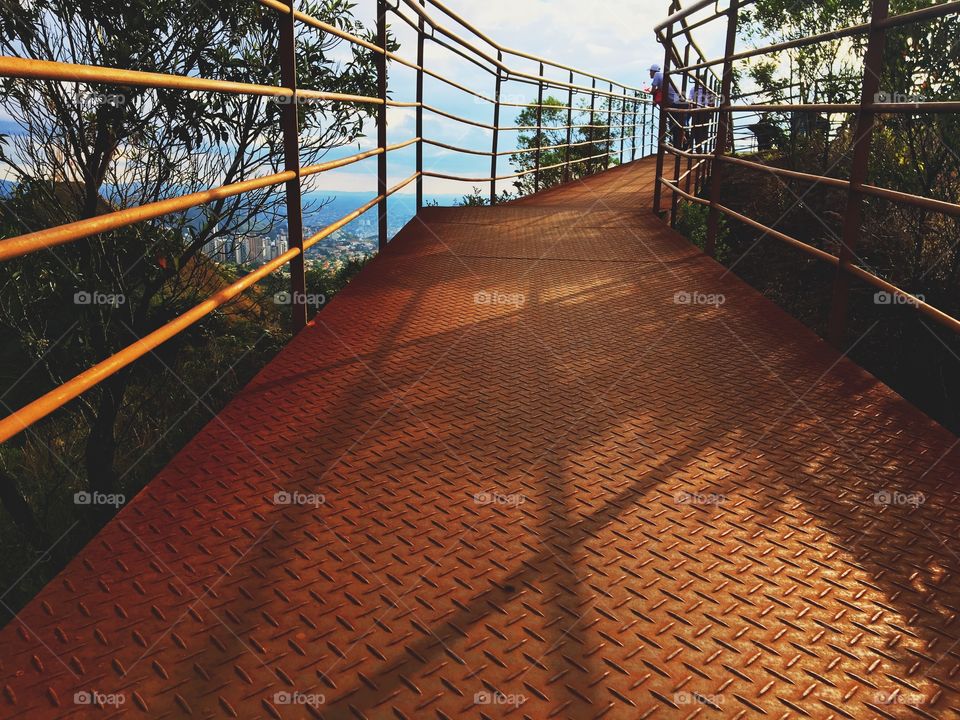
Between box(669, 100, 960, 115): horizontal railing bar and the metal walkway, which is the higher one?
box(669, 100, 960, 115): horizontal railing bar

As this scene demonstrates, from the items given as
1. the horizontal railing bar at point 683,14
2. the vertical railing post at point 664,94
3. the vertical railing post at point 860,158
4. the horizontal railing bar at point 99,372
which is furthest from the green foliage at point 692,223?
the horizontal railing bar at point 99,372

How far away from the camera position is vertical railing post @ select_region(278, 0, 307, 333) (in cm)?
272

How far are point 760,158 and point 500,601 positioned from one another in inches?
351

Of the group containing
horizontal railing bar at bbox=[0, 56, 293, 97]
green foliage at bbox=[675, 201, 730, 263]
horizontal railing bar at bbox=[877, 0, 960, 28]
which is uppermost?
horizontal railing bar at bbox=[877, 0, 960, 28]

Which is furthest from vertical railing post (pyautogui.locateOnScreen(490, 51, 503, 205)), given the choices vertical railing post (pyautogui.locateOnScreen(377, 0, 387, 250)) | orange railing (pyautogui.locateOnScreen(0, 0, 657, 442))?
vertical railing post (pyautogui.locateOnScreen(377, 0, 387, 250))

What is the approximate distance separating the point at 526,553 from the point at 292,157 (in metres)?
1.85

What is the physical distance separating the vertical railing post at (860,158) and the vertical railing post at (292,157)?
6.38ft

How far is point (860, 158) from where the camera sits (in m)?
2.69

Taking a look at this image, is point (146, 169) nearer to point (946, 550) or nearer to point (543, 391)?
point (543, 391)

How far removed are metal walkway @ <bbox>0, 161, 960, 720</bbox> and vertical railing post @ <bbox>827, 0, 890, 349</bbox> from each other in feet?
0.62

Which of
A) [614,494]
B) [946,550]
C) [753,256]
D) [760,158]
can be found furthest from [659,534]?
[760,158]

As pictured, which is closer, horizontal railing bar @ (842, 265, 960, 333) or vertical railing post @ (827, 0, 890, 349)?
horizontal railing bar @ (842, 265, 960, 333)

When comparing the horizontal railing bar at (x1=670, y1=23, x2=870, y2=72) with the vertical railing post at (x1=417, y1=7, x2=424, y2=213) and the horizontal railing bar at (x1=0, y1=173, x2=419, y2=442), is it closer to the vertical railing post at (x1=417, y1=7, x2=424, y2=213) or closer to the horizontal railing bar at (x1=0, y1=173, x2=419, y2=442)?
the vertical railing post at (x1=417, y1=7, x2=424, y2=213)

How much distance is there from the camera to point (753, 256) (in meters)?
6.52
